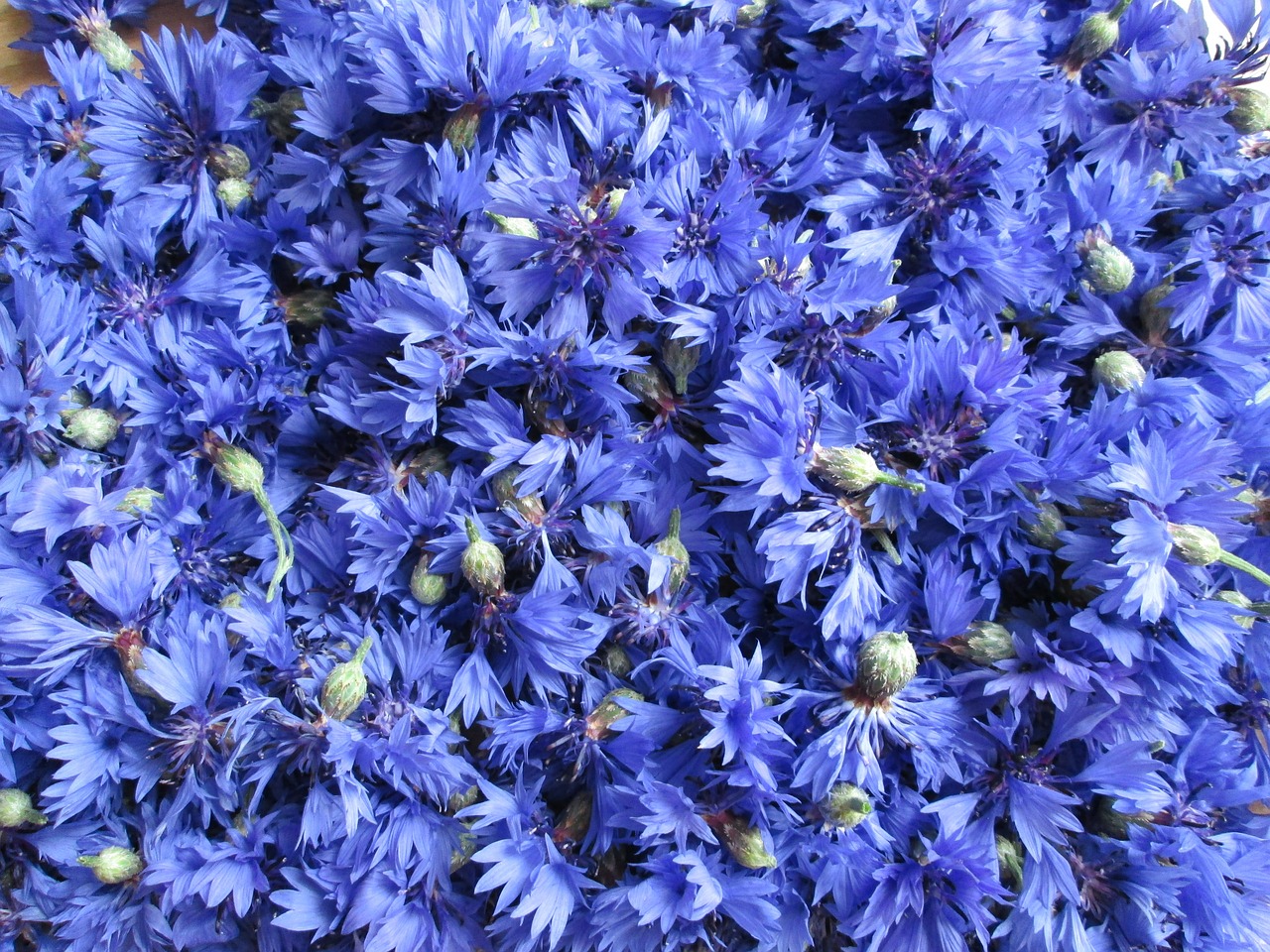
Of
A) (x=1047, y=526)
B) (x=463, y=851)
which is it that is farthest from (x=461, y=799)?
(x=1047, y=526)

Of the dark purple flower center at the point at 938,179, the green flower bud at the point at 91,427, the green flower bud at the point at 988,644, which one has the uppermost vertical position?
the dark purple flower center at the point at 938,179

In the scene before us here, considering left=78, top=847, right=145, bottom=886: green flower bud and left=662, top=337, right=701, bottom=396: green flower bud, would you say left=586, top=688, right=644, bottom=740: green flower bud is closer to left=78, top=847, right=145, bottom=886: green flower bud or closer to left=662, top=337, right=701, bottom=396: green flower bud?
left=662, top=337, right=701, bottom=396: green flower bud

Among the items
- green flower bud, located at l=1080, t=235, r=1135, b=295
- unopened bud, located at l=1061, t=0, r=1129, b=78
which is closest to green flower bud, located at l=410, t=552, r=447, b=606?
green flower bud, located at l=1080, t=235, r=1135, b=295

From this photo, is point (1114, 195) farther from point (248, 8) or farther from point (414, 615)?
point (248, 8)

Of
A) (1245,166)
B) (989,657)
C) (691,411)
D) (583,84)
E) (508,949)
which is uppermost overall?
(583,84)

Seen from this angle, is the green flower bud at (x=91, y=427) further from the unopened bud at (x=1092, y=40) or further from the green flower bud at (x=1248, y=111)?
the green flower bud at (x=1248, y=111)

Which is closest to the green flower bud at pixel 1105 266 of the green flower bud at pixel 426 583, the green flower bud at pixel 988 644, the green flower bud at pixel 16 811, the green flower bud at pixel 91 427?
the green flower bud at pixel 988 644

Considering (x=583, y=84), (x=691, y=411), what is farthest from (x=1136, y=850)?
(x=583, y=84)
